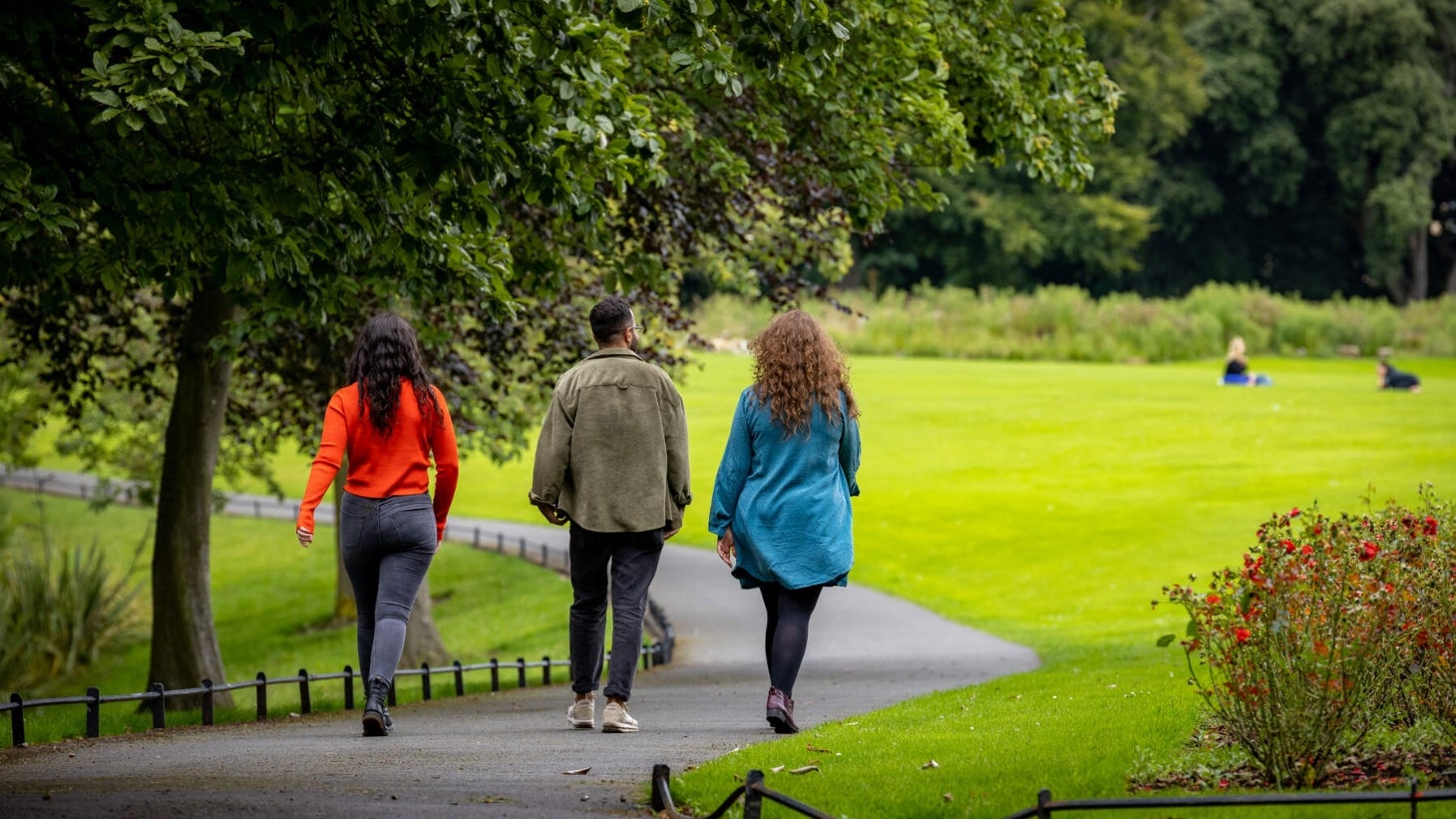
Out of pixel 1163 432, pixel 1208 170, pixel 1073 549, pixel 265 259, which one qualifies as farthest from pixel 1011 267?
pixel 265 259

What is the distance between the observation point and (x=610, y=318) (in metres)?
7.83

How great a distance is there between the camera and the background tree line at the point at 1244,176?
209 ft

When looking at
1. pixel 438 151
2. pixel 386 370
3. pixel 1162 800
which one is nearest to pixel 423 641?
pixel 438 151

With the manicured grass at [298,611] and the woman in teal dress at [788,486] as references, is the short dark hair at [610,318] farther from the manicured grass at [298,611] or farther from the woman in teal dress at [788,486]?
the manicured grass at [298,611]

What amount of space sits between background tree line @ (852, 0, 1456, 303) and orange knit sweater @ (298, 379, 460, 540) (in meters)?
53.1

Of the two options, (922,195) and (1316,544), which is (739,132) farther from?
(1316,544)

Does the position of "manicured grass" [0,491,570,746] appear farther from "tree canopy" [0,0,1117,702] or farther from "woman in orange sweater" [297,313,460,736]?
"woman in orange sweater" [297,313,460,736]

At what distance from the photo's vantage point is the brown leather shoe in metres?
7.50

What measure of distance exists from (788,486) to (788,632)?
0.70m

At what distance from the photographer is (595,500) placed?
7.67m

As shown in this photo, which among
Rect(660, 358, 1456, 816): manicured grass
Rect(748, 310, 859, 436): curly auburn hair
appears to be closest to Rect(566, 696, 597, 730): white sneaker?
Rect(660, 358, 1456, 816): manicured grass

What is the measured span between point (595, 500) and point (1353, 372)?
42636 mm

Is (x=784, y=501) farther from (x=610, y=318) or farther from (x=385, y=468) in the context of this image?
(x=385, y=468)

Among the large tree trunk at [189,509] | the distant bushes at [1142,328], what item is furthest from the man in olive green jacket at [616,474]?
the distant bushes at [1142,328]
